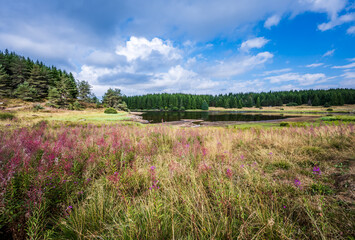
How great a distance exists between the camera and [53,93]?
4238cm

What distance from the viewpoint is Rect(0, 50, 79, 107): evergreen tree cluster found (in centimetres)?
4328

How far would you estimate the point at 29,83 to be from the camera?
158ft

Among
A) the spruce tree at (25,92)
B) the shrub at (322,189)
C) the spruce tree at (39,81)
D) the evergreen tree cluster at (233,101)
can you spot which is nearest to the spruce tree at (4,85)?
the spruce tree at (25,92)

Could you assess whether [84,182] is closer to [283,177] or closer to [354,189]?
[283,177]

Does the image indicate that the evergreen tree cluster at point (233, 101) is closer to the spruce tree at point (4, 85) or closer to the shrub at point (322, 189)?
the spruce tree at point (4, 85)

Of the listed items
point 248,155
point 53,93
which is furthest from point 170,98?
point 248,155

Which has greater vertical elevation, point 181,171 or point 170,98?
point 170,98

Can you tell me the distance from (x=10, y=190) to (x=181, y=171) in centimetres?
272

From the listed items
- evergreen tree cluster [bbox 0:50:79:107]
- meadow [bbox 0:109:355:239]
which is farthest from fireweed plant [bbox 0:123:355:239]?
evergreen tree cluster [bbox 0:50:79:107]

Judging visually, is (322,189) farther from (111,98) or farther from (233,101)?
(233,101)

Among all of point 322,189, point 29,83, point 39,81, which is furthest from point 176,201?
point 29,83

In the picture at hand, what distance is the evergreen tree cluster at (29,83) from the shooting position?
142 ft

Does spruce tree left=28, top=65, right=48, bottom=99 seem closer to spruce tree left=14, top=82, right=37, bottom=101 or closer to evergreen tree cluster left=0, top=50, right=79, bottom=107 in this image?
evergreen tree cluster left=0, top=50, right=79, bottom=107

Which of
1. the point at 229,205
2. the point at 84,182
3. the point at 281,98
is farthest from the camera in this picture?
the point at 281,98
